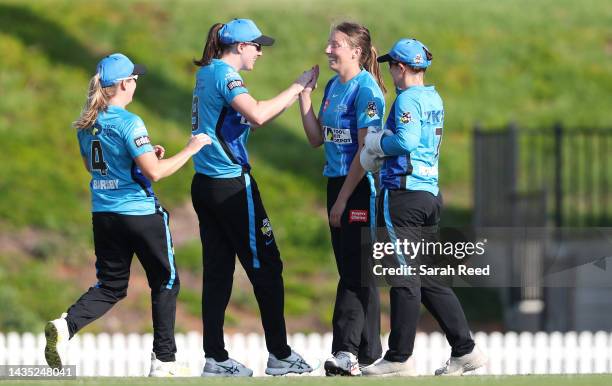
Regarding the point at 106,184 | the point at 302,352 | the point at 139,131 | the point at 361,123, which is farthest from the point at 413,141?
the point at 302,352

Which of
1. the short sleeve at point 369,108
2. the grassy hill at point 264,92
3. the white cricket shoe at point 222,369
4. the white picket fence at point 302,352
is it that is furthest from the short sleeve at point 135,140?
the grassy hill at point 264,92

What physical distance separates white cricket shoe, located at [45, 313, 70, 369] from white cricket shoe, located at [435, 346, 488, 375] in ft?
6.96

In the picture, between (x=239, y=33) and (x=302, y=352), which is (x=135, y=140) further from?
(x=302, y=352)

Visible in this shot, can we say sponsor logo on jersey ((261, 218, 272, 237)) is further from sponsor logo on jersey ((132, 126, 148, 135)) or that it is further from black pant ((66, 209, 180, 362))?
sponsor logo on jersey ((132, 126, 148, 135))

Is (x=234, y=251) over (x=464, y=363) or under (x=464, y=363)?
over

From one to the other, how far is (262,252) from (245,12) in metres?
17.0

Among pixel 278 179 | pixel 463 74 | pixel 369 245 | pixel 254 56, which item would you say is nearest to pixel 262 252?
pixel 369 245

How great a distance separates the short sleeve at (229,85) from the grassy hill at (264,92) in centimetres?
803

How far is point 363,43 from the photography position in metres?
7.24

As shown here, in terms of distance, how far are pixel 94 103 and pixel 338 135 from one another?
1.37 m

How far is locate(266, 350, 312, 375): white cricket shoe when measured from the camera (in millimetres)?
7375

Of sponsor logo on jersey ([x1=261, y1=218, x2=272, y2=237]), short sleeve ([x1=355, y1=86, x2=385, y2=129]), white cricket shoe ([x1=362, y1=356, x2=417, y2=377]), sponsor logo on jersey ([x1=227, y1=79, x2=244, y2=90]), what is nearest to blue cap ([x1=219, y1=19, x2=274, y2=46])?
sponsor logo on jersey ([x1=227, y1=79, x2=244, y2=90])

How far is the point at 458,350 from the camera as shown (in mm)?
7180

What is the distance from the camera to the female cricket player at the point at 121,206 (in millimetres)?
6906
